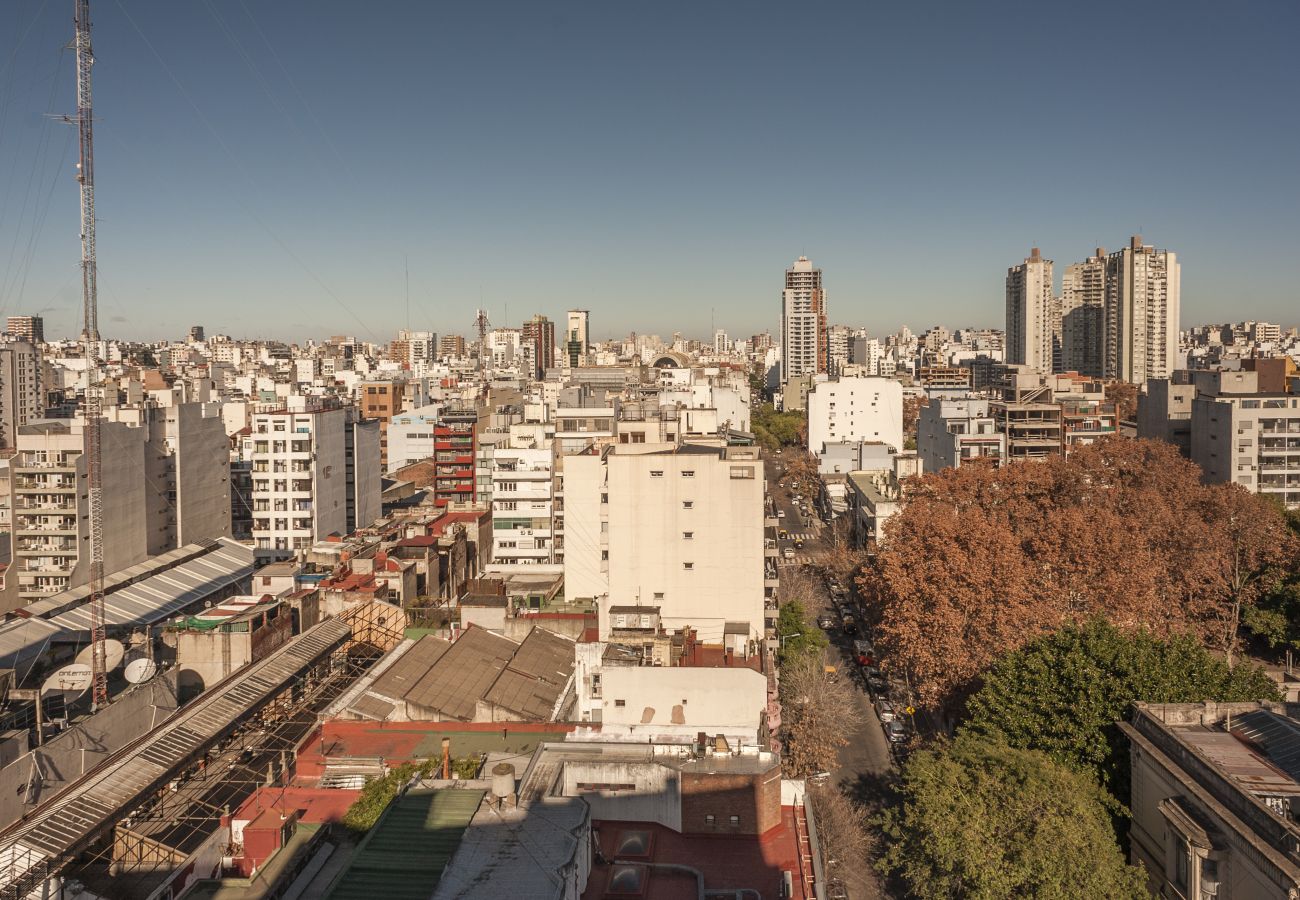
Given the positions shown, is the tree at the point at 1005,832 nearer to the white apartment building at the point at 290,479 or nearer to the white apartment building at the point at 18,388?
the white apartment building at the point at 290,479

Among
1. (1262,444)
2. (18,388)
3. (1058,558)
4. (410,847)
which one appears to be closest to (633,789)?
(410,847)

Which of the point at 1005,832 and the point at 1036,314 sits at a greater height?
the point at 1036,314

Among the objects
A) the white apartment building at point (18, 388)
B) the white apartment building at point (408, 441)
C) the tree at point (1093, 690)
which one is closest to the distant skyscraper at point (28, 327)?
the white apartment building at point (18, 388)

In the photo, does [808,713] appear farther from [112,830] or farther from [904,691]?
[112,830]

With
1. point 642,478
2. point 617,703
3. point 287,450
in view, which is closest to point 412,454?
point 287,450

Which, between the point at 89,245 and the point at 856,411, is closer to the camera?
the point at 89,245

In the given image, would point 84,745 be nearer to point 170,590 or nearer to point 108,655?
point 108,655
